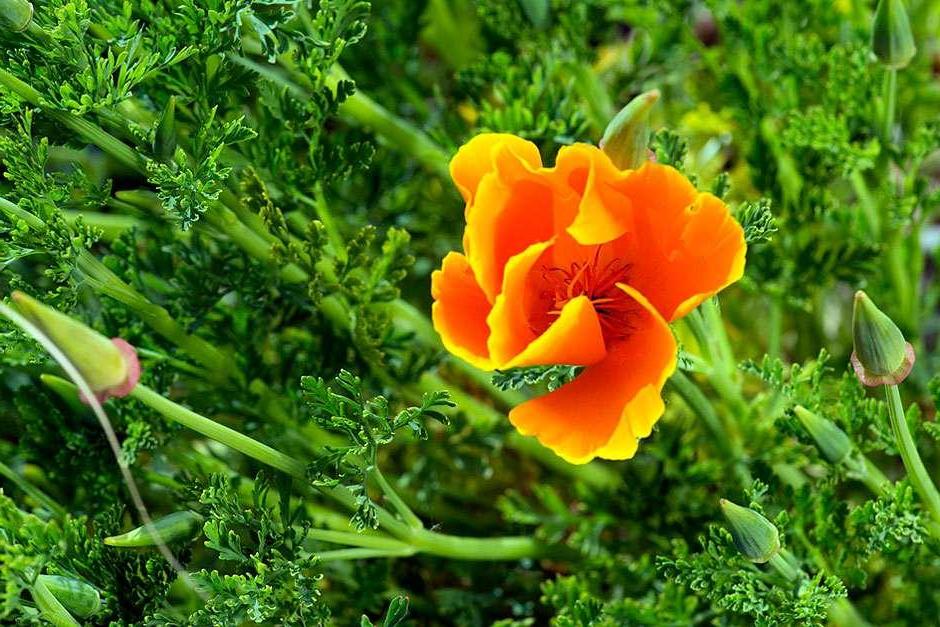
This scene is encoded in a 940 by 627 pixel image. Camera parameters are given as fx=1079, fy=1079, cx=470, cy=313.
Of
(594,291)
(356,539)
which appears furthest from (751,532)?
(356,539)

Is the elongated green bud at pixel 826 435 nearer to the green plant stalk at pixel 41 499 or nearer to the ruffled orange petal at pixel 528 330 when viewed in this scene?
the ruffled orange petal at pixel 528 330

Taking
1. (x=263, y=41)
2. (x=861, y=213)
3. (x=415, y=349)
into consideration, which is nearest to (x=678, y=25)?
(x=861, y=213)

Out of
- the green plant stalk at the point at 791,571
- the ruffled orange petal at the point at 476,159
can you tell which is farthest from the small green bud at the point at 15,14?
the green plant stalk at the point at 791,571

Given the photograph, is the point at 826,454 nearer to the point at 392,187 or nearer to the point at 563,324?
the point at 563,324

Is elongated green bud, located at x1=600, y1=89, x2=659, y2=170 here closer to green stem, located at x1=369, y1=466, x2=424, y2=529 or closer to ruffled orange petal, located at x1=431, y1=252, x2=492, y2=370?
ruffled orange petal, located at x1=431, y1=252, x2=492, y2=370

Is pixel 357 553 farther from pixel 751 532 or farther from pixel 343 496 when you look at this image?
pixel 751 532
